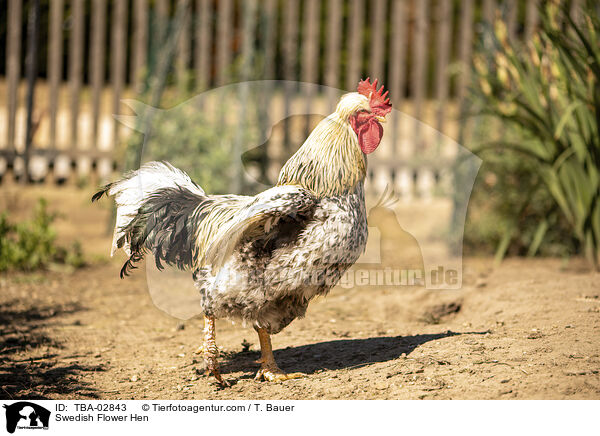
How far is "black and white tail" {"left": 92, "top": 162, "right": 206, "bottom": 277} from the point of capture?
330cm

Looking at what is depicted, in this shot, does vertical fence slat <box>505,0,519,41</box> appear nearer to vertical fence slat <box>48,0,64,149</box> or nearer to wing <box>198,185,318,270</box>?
vertical fence slat <box>48,0,64,149</box>

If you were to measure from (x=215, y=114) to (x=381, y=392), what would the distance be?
534 centimetres

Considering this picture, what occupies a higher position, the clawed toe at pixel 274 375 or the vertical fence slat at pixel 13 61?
the vertical fence slat at pixel 13 61

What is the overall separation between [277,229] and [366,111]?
29.3 inches

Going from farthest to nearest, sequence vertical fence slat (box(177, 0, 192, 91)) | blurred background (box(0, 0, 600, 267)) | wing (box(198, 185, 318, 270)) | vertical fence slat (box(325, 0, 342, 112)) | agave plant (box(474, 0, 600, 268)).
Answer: vertical fence slat (box(325, 0, 342, 112)) < vertical fence slat (box(177, 0, 192, 91)) < blurred background (box(0, 0, 600, 267)) < agave plant (box(474, 0, 600, 268)) < wing (box(198, 185, 318, 270))

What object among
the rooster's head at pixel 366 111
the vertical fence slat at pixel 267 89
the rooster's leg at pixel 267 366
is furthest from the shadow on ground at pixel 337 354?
the vertical fence slat at pixel 267 89

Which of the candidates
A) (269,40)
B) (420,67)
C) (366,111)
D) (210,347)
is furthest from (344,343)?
(420,67)

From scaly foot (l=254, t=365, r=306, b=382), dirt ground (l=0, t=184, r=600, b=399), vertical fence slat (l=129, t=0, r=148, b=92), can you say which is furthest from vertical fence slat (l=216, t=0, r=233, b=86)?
scaly foot (l=254, t=365, r=306, b=382)

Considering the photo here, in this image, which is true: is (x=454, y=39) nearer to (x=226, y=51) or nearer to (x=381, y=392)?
(x=226, y=51)

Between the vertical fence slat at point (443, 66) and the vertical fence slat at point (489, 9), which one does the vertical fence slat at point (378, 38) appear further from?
the vertical fence slat at point (489, 9)

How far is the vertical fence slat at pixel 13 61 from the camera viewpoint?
8352mm

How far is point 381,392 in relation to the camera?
9.44 feet

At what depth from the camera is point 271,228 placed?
2.97 meters
